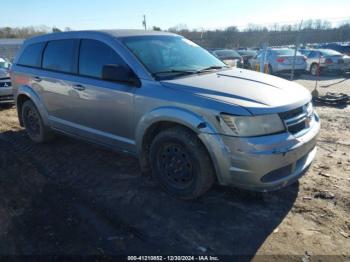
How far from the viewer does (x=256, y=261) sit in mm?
2838

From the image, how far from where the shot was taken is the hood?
3.29m

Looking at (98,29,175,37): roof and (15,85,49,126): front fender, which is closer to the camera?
(98,29,175,37): roof

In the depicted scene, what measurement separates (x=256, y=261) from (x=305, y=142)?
1351 mm

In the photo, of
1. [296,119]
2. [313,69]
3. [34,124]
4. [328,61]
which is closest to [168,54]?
[296,119]

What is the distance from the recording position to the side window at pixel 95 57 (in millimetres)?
4258

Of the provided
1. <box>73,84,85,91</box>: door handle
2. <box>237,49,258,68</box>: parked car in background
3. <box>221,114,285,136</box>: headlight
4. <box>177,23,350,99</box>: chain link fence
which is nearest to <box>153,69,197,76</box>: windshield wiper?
<box>221,114,285,136</box>: headlight

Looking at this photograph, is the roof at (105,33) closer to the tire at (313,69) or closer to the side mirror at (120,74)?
the side mirror at (120,74)

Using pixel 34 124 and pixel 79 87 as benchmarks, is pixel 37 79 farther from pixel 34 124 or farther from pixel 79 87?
pixel 79 87

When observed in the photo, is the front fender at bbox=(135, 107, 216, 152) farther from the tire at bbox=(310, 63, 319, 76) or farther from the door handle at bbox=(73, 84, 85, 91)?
the tire at bbox=(310, 63, 319, 76)

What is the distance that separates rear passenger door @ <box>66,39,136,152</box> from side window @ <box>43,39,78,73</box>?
0.73 feet

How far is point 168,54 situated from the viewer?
14.4ft

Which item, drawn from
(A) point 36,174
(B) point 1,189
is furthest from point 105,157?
(B) point 1,189

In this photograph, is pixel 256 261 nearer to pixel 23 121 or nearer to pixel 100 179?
pixel 100 179

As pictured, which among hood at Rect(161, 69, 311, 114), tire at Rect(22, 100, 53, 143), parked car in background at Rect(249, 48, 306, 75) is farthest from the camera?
parked car in background at Rect(249, 48, 306, 75)
